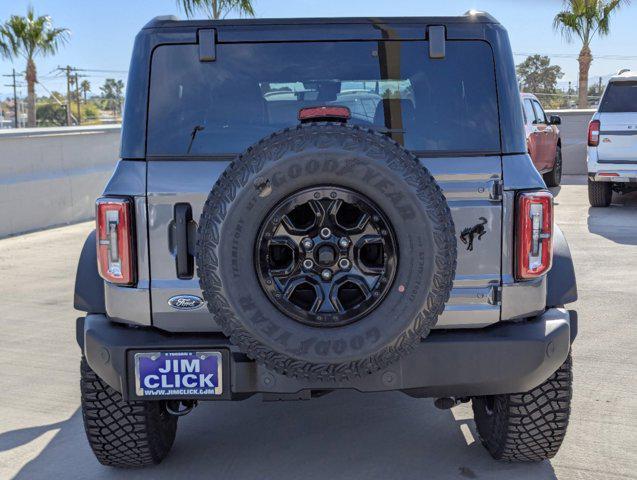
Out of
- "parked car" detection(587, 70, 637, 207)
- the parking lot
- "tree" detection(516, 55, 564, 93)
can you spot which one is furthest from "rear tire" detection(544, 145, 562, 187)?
"tree" detection(516, 55, 564, 93)

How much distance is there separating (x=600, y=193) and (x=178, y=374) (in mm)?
10995

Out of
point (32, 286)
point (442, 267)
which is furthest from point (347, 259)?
point (32, 286)

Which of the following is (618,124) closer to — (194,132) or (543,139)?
(543,139)

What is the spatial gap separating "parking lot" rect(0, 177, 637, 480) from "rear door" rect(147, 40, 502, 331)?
82cm

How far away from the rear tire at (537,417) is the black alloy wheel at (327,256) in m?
0.99

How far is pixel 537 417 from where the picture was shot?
12.2 feet

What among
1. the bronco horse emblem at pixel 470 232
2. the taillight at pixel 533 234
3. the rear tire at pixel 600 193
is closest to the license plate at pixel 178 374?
the bronco horse emblem at pixel 470 232

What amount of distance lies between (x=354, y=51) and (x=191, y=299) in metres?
1.14

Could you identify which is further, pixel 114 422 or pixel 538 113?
pixel 538 113

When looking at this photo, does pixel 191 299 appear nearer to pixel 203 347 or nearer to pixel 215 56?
pixel 203 347

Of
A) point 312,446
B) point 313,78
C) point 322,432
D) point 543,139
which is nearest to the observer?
point 313,78

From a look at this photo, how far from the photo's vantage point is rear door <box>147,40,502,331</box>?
3400 mm

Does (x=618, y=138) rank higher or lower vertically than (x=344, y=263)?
higher

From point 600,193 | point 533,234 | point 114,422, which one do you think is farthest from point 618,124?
point 114,422
